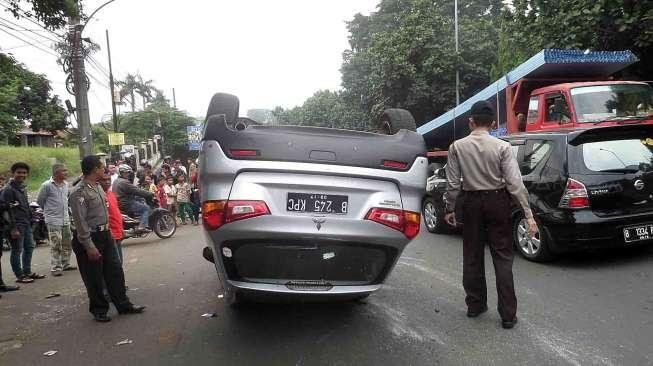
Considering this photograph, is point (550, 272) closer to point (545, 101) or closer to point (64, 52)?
point (545, 101)

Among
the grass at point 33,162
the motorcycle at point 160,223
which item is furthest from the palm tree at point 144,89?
the motorcycle at point 160,223

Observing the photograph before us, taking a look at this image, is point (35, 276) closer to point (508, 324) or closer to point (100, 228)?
point (100, 228)

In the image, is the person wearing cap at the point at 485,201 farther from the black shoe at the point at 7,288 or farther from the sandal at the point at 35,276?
the sandal at the point at 35,276

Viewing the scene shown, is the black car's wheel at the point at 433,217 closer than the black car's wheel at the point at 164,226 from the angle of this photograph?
Yes

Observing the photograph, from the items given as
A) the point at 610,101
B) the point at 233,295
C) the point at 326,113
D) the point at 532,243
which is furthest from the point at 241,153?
the point at 326,113

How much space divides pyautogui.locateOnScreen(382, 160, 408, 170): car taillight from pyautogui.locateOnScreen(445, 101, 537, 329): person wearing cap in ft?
2.74

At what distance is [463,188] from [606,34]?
7974mm

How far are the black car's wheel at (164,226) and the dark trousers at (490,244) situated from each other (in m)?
8.43

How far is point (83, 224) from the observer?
4613 mm

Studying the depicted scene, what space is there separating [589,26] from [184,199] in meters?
10.5

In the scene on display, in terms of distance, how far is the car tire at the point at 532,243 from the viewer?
5.88m

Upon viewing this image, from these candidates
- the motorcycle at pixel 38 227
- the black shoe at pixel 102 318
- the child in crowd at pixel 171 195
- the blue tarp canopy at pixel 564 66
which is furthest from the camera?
the child in crowd at pixel 171 195

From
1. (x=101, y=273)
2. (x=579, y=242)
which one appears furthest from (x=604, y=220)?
(x=101, y=273)

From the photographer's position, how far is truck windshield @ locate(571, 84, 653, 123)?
751 centimetres
